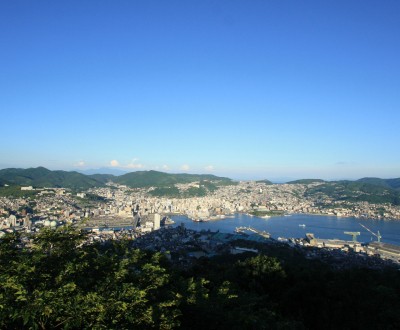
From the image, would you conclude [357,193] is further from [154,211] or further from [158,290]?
[158,290]

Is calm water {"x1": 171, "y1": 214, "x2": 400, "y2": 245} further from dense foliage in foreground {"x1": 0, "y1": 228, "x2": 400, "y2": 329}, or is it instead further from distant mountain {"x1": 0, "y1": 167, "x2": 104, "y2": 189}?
distant mountain {"x1": 0, "y1": 167, "x2": 104, "y2": 189}

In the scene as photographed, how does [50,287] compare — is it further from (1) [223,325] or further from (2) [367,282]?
(2) [367,282]

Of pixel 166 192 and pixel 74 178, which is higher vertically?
pixel 74 178

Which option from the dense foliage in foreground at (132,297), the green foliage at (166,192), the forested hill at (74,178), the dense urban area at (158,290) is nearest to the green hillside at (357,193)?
the green foliage at (166,192)

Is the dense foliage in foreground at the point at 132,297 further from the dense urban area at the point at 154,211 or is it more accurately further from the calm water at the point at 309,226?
the calm water at the point at 309,226

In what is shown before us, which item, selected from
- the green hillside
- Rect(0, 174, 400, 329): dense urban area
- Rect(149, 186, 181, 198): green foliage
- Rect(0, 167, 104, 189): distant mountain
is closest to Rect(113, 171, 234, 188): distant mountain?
Rect(149, 186, 181, 198): green foliage

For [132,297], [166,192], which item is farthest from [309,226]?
[166,192]

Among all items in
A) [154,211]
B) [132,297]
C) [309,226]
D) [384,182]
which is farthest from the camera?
[384,182]
